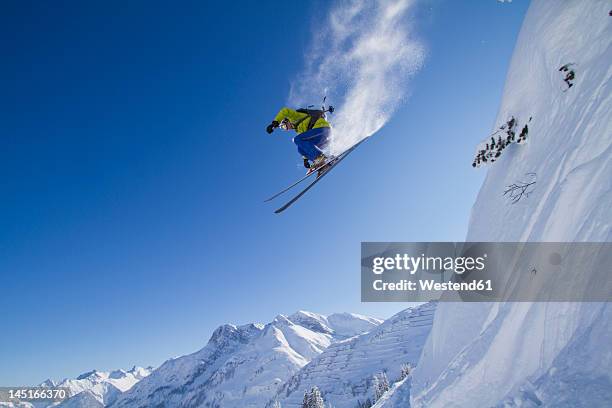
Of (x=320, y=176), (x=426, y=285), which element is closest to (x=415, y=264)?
(x=426, y=285)

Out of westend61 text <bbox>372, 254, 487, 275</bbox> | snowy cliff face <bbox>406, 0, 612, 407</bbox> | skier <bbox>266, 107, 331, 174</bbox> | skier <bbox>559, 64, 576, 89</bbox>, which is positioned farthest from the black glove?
skier <bbox>559, 64, 576, 89</bbox>

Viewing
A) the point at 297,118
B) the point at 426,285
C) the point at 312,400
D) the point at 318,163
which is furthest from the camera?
the point at 312,400

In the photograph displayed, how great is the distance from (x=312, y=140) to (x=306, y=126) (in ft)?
1.57

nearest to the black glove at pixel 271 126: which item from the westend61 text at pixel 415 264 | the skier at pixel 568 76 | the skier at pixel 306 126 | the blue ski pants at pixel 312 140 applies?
the skier at pixel 306 126

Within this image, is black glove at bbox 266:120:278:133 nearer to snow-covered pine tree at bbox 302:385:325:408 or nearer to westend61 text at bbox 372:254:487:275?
westend61 text at bbox 372:254:487:275

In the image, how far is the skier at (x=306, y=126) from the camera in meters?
10.7

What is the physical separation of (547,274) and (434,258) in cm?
729

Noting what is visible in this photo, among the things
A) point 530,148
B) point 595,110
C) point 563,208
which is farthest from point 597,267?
point 530,148

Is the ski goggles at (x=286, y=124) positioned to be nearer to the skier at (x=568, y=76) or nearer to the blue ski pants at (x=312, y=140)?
the blue ski pants at (x=312, y=140)

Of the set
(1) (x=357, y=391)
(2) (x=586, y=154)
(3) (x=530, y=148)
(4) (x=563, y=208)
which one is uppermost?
(3) (x=530, y=148)

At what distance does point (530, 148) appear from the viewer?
869cm

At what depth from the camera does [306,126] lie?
35.6 feet

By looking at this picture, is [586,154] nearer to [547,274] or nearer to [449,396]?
[547,274]

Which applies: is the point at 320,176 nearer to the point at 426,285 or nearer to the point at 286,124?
the point at 286,124
